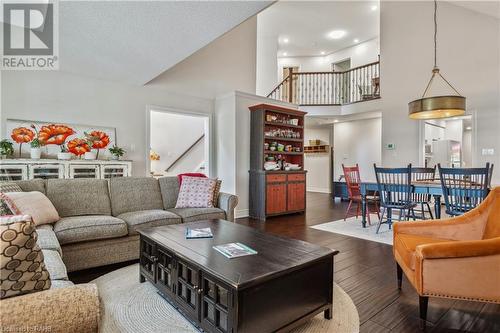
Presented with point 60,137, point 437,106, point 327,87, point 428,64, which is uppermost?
point 327,87

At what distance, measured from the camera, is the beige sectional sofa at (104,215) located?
2.46 metres

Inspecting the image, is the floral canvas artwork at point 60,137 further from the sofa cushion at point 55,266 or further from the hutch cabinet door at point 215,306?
the hutch cabinet door at point 215,306

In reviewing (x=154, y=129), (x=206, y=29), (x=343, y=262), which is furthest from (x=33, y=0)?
(x=154, y=129)

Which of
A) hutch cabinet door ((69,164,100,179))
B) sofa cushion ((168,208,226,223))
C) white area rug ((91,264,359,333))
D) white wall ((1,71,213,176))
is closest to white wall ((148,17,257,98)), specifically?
white wall ((1,71,213,176))

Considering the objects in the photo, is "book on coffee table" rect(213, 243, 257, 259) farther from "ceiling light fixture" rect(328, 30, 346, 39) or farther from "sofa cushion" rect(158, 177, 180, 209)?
"ceiling light fixture" rect(328, 30, 346, 39)

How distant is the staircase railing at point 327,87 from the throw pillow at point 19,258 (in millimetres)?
7353

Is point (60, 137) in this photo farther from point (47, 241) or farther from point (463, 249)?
point (463, 249)

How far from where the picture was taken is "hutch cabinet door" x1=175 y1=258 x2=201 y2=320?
165 centimetres

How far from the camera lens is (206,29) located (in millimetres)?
2664

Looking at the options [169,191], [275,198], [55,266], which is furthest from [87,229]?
[275,198]

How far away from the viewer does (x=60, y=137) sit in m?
4.19

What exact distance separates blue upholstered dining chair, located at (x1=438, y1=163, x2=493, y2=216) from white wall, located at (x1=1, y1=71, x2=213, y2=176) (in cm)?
451

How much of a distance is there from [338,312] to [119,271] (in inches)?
79.2

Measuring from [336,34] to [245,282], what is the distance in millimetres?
8884
